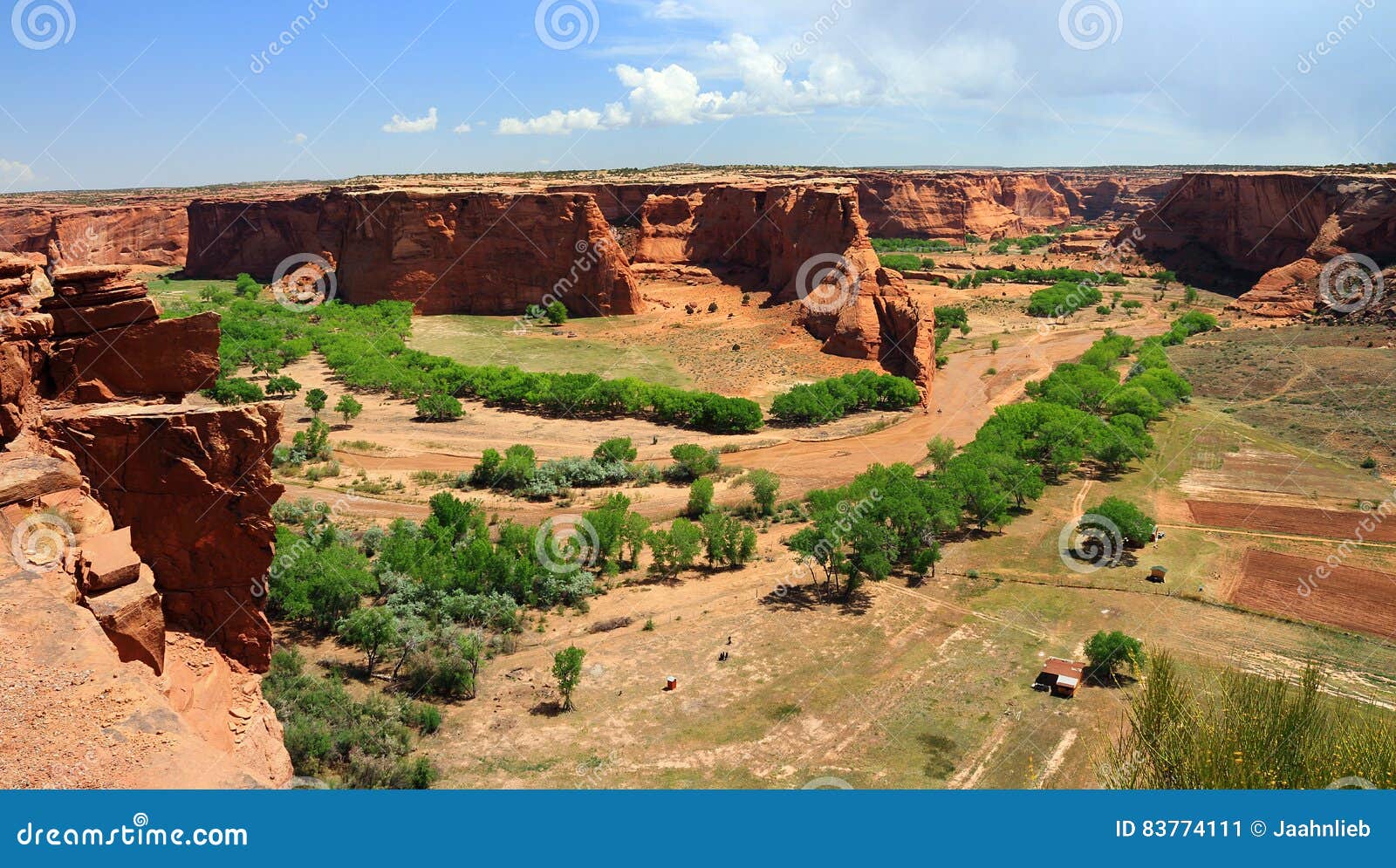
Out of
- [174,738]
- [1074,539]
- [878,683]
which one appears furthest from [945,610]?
[174,738]

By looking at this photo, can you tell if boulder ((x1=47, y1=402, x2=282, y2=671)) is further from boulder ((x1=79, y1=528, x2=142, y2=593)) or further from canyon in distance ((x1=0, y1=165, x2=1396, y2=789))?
boulder ((x1=79, y1=528, x2=142, y2=593))

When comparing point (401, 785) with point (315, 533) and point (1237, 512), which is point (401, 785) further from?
point (1237, 512)

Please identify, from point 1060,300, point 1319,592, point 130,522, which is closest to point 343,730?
point 130,522

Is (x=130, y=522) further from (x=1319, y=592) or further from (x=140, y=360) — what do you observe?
(x=1319, y=592)

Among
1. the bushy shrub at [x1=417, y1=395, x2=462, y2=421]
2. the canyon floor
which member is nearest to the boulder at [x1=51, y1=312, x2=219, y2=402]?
the canyon floor

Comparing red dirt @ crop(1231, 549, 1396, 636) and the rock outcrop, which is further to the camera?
the rock outcrop

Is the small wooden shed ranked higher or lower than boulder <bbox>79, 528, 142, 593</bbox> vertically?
lower
